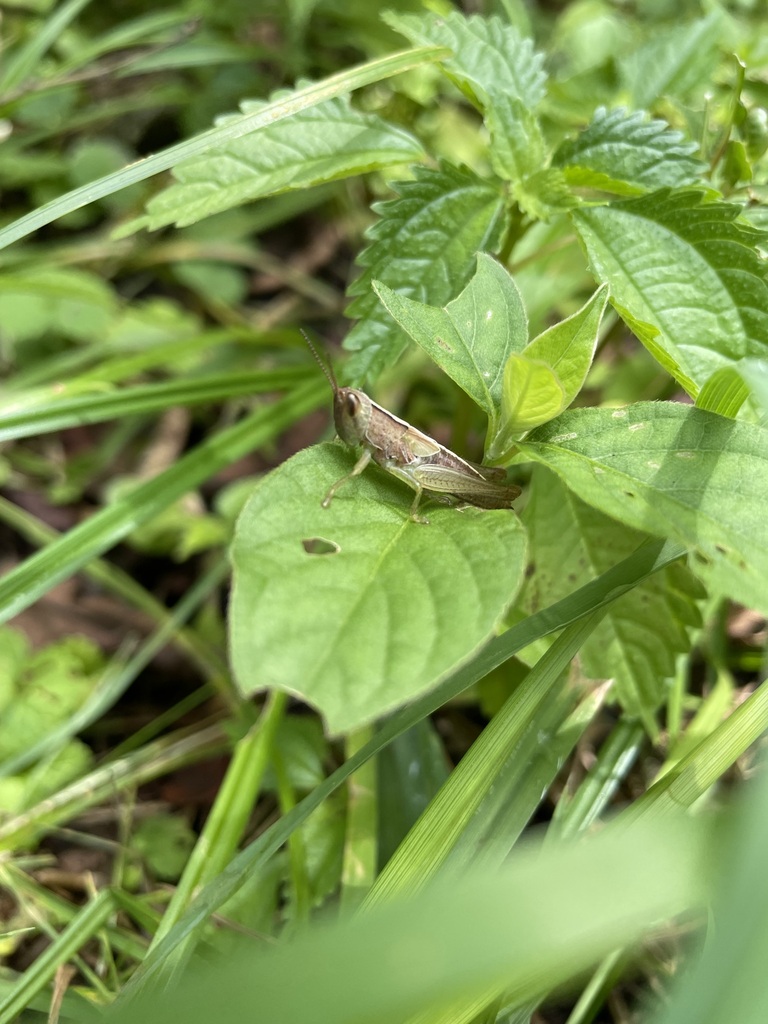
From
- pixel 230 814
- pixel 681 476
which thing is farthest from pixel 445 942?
pixel 230 814

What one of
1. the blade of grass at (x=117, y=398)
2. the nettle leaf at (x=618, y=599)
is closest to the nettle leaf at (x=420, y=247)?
the nettle leaf at (x=618, y=599)

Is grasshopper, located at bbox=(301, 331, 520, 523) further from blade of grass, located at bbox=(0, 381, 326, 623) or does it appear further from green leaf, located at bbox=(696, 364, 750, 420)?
blade of grass, located at bbox=(0, 381, 326, 623)

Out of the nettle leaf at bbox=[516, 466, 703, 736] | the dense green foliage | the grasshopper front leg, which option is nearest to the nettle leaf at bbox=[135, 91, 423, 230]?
the dense green foliage

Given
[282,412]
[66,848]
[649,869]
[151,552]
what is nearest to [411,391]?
[282,412]

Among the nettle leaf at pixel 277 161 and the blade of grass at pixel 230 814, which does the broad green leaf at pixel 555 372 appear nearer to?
the nettle leaf at pixel 277 161

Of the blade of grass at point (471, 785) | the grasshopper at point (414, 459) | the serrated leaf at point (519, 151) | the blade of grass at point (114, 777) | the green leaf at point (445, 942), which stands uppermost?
the serrated leaf at point (519, 151)

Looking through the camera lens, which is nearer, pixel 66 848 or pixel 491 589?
pixel 491 589

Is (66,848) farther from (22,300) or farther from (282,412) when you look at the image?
(22,300)
